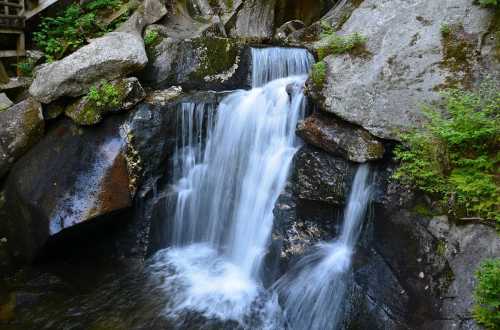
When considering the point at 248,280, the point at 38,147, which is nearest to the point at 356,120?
the point at 248,280

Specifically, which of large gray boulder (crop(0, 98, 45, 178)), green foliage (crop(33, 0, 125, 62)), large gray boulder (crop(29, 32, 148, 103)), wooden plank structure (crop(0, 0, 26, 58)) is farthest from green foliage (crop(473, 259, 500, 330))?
wooden plank structure (crop(0, 0, 26, 58))

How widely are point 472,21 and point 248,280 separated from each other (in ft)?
17.7

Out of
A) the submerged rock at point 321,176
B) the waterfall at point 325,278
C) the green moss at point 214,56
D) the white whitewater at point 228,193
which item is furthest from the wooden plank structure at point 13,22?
the waterfall at point 325,278

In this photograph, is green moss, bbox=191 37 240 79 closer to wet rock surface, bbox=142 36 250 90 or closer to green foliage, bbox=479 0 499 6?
wet rock surface, bbox=142 36 250 90

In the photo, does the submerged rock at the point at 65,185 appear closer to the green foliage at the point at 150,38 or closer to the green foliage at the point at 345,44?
the green foliage at the point at 150,38

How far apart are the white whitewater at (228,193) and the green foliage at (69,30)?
11.4 feet

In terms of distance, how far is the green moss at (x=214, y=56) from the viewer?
324 inches

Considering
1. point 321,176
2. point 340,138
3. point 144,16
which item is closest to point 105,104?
point 144,16

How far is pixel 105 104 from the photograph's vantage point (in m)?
6.68

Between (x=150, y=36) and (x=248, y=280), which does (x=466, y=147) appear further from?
(x=150, y=36)

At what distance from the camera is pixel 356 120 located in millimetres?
5457

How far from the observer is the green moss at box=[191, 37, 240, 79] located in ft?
27.0

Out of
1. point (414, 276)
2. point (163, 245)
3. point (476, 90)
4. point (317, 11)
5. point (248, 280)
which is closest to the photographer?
point (414, 276)

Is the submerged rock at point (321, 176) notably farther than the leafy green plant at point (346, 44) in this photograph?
No
